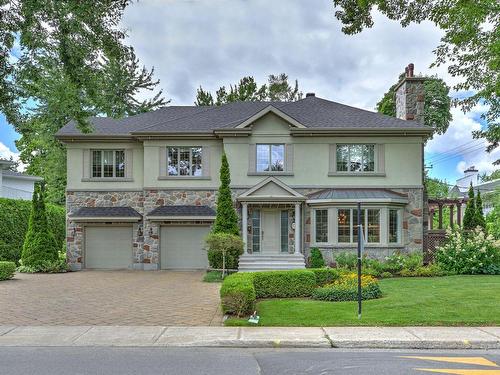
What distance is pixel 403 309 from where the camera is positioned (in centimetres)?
1010

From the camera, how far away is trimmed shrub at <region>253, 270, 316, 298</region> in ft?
40.6

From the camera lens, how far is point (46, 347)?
7.47m

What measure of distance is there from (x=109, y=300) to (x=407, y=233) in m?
13.1

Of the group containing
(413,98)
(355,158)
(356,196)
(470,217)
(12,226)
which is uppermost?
(413,98)

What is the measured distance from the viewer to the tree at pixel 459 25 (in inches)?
537

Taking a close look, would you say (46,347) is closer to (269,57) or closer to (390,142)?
(390,142)

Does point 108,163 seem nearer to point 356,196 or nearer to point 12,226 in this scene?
point 12,226

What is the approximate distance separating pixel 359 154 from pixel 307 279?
9321 mm

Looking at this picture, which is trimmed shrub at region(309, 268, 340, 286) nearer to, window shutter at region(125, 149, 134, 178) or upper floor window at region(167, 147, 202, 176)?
upper floor window at region(167, 147, 202, 176)

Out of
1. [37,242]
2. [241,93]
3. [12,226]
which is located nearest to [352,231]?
[37,242]

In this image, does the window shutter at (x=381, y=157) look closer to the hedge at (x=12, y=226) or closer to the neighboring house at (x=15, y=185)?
Answer: the hedge at (x=12, y=226)

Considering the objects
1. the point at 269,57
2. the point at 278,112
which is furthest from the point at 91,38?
the point at 269,57

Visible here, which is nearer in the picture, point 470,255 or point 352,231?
point 470,255

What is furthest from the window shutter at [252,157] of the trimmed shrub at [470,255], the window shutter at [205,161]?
the trimmed shrub at [470,255]
